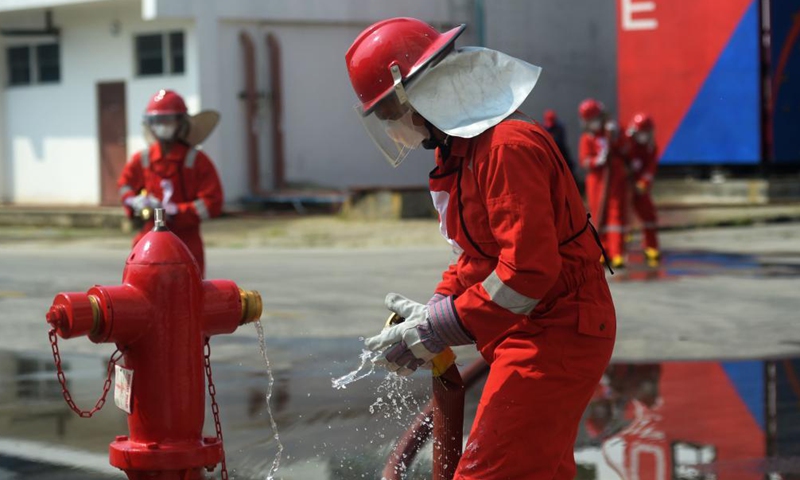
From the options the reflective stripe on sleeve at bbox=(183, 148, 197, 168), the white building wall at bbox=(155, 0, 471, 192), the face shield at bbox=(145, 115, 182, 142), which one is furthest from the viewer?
the white building wall at bbox=(155, 0, 471, 192)

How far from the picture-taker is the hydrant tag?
3642mm

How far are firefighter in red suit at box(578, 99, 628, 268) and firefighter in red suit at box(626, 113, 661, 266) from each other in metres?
0.31

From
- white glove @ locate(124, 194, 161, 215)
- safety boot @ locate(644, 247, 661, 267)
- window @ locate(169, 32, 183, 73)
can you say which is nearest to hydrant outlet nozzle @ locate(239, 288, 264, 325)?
white glove @ locate(124, 194, 161, 215)

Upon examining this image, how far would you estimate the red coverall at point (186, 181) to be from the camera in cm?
804

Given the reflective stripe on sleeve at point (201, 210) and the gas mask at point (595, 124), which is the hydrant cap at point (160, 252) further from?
the gas mask at point (595, 124)

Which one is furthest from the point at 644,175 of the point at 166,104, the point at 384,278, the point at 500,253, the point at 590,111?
the point at 500,253

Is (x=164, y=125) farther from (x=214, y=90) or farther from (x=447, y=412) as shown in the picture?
(x=214, y=90)

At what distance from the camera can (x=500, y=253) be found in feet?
11.4

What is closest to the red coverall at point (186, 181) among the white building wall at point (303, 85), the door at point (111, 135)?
the white building wall at point (303, 85)

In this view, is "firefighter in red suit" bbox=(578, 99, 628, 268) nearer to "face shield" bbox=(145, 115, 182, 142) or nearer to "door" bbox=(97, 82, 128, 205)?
"face shield" bbox=(145, 115, 182, 142)

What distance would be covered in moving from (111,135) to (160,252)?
70.7ft

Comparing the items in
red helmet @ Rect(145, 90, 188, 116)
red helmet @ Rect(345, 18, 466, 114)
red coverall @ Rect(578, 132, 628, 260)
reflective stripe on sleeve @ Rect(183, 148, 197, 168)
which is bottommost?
red coverall @ Rect(578, 132, 628, 260)

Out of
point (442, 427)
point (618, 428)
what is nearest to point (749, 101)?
point (618, 428)

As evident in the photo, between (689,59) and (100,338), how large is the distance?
1989cm
